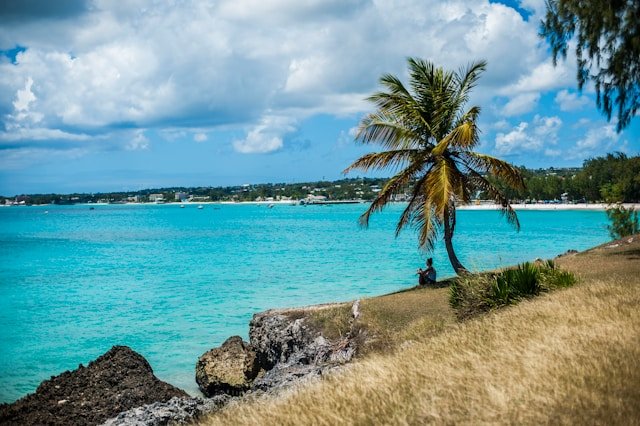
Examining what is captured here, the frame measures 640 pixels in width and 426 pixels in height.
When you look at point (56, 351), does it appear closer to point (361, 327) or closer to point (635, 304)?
point (361, 327)

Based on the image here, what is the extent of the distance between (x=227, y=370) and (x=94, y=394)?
3636mm

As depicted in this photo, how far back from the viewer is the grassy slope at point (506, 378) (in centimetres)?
497

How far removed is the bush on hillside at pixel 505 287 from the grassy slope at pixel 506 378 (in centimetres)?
256

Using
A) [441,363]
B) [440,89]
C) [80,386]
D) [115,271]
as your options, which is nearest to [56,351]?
[80,386]

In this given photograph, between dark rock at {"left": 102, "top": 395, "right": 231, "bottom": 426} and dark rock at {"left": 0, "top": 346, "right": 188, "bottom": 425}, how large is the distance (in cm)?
238

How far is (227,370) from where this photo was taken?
15.7 meters

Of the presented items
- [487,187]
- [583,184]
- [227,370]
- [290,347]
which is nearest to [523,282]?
[290,347]

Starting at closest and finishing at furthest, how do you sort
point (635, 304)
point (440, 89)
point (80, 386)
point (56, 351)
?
1. point (635, 304)
2. point (80, 386)
3. point (440, 89)
4. point (56, 351)

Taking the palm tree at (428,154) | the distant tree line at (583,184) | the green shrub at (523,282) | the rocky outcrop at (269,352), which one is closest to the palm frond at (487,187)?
the palm tree at (428,154)

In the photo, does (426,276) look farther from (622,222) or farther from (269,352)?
(622,222)

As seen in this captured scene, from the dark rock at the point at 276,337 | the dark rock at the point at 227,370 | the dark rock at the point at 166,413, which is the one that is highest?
the dark rock at the point at 166,413

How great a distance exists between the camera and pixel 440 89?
62.7ft

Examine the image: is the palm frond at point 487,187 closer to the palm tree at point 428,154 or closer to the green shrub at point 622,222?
the palm tree at point 428,154

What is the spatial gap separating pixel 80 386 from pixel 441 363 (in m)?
9.86
